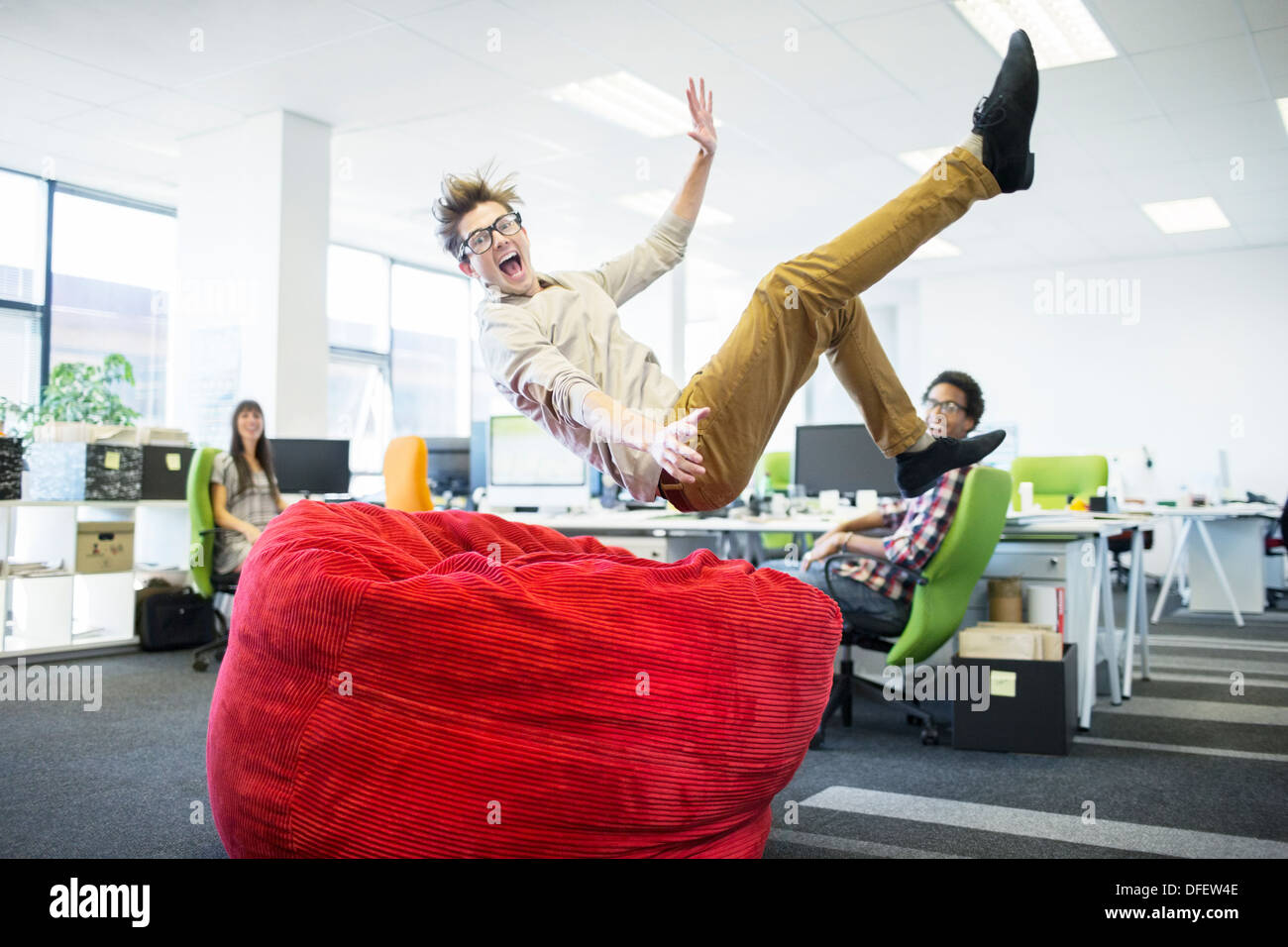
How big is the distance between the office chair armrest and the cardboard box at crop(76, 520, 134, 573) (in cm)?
421

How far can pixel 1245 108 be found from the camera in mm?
6445

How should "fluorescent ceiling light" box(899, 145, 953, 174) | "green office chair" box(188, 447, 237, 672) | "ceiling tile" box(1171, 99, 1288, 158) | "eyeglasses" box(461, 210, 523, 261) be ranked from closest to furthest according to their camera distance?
"eyeglasses" box(461, 210, 523, 261), "green office chair" box(188, 447, 237, 672), "ceiling tile" box(1171, 99, 1288, 158), "fluorescent ceiling light" box(899, 145, 953, 174)

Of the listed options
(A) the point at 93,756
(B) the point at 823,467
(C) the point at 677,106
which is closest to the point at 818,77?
(C) the point at 677,106

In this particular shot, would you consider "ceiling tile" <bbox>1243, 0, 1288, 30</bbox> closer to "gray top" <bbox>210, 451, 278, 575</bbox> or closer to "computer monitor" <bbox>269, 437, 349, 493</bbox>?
"computer monitor" <bbox>269, 437, 349, 493</bbox>

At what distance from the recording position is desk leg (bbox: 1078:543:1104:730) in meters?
3.80

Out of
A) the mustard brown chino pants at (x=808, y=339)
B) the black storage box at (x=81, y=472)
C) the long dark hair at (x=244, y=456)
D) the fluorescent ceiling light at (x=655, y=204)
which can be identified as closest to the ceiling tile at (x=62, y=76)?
the black storage box at (x=81, y=472)

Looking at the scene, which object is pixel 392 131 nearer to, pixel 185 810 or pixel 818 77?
pixel 818 77

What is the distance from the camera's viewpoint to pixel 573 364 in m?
2.27

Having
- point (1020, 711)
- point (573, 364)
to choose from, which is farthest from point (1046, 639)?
point (573, 364)

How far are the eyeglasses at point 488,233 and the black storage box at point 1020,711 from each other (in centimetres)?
217

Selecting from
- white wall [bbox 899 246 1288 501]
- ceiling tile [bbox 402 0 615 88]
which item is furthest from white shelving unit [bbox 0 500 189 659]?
white wall [bbox 899 246 1288 501]

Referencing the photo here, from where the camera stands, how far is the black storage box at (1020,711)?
3.42 metres

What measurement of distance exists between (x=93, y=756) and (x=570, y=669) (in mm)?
2439

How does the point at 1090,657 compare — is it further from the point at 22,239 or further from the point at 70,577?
the point at 22,239
